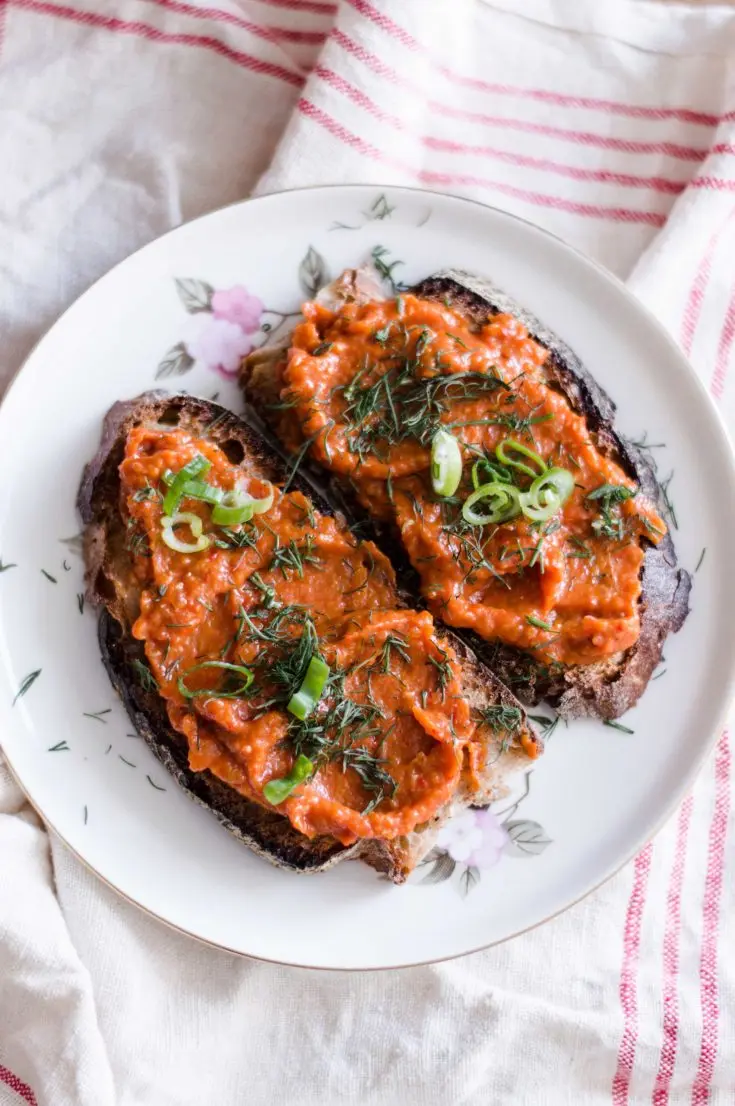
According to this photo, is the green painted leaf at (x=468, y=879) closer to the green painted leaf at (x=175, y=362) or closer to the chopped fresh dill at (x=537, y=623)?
the chopped fresh dill at (x=537, y=623)

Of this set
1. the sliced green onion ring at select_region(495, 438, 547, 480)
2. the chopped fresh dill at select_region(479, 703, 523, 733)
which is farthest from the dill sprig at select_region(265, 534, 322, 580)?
the chopped fresh dill at select_region(479, 703, 523, 733)

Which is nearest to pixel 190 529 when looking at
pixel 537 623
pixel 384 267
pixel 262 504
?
pixel 262 504

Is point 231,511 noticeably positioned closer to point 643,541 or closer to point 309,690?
point 309,690

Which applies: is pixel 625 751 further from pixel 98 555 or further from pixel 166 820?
pixel 98 555

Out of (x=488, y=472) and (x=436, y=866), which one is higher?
(x=488, y=472)

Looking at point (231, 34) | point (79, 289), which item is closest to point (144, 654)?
point (79, 289)
